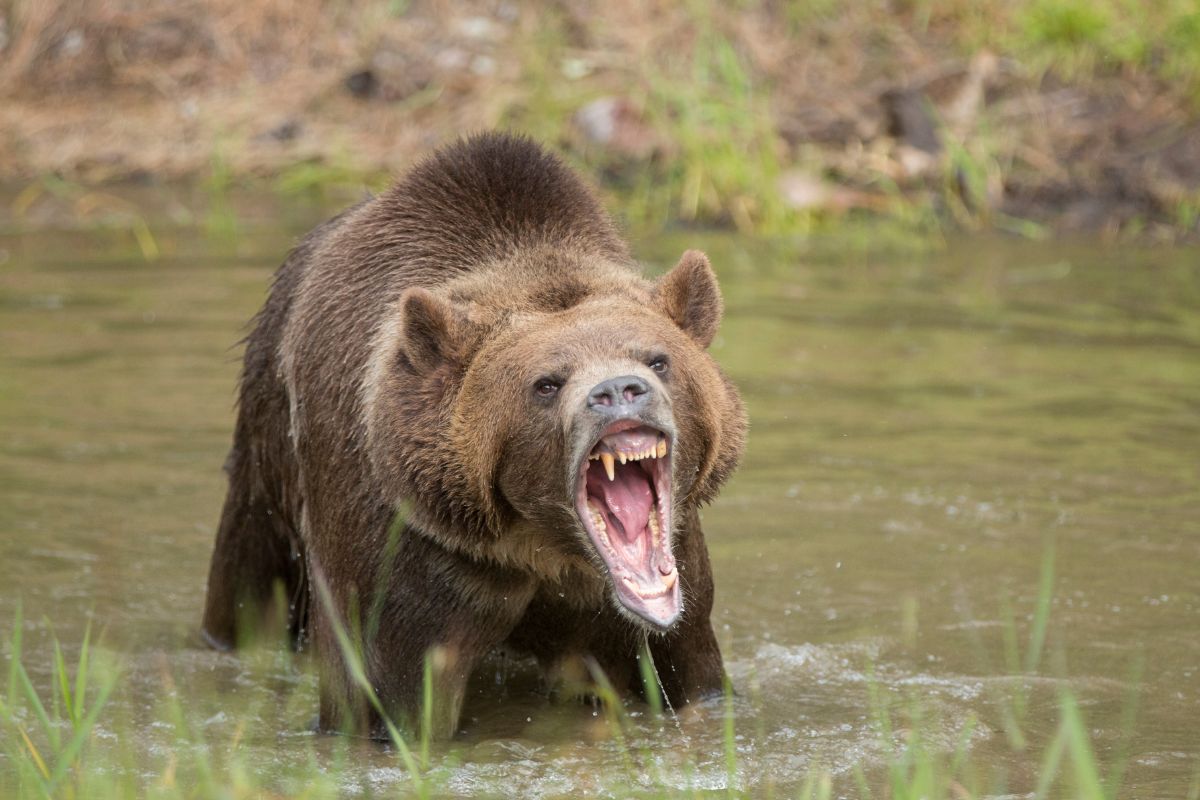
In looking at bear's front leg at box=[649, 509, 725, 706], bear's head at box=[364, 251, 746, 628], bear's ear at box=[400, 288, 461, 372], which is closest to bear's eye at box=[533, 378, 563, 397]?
bear's head at box=[364, 251, 746, 628]

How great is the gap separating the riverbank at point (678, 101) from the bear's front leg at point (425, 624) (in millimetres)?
8023

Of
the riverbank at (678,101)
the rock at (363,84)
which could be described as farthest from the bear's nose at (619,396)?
the rock at (363,84)

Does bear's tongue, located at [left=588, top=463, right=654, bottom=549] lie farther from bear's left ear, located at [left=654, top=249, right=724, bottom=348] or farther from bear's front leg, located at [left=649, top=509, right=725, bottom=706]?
bear's left ear, located at [left=654, top=249, right=724, bottom=348]

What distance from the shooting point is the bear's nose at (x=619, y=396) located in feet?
13.3

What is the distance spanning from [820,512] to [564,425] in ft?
10.9

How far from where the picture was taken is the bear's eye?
14.1 ft

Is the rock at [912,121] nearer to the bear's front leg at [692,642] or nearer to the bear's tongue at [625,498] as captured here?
the bear's front leg at [692,642]

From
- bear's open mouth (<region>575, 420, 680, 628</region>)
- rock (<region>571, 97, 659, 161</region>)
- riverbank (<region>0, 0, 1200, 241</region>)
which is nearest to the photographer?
bear's open mouth (<region>575, 420, 680, 628</region>)

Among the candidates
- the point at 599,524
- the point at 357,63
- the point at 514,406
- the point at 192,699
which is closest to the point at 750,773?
the point at 599,524

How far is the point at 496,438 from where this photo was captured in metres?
4.36

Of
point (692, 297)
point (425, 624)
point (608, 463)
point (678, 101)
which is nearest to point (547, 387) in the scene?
point (608, 463)

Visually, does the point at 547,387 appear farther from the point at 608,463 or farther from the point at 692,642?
the point at 692,642

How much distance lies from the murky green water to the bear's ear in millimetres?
1006

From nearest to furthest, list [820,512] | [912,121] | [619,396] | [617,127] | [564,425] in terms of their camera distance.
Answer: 1. [619,396]
2. [564,425]
3. [820,512]
4. [912,121]
5. [617,127]
